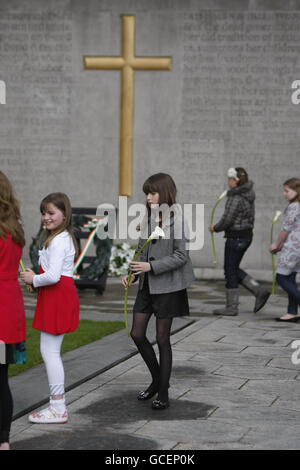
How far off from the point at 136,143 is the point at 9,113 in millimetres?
2292

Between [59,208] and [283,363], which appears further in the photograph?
[283,363]

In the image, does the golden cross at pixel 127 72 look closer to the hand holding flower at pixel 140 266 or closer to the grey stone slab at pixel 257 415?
the hand holding flower at pixel 140 266

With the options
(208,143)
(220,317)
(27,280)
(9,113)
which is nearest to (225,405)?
(27,280)

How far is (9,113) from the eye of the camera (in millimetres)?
13781

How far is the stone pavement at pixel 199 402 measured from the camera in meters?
4.27

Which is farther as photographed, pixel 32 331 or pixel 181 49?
pixel 181 49

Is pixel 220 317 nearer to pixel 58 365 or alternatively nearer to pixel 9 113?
pixel 58 365

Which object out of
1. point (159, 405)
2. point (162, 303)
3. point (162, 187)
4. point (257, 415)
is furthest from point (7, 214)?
point (257, 415)

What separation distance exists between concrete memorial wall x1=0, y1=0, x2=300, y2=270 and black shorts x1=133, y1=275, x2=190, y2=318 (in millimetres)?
8511

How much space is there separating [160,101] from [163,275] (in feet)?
29.6

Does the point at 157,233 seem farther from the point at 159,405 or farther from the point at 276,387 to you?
the point at 276,387

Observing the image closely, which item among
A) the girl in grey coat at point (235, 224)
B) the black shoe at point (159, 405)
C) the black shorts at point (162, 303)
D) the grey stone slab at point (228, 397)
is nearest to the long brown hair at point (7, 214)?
the black shorts at point (162, 303)

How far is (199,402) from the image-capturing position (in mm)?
5145

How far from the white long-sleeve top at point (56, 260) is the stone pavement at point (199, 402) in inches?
33.8
